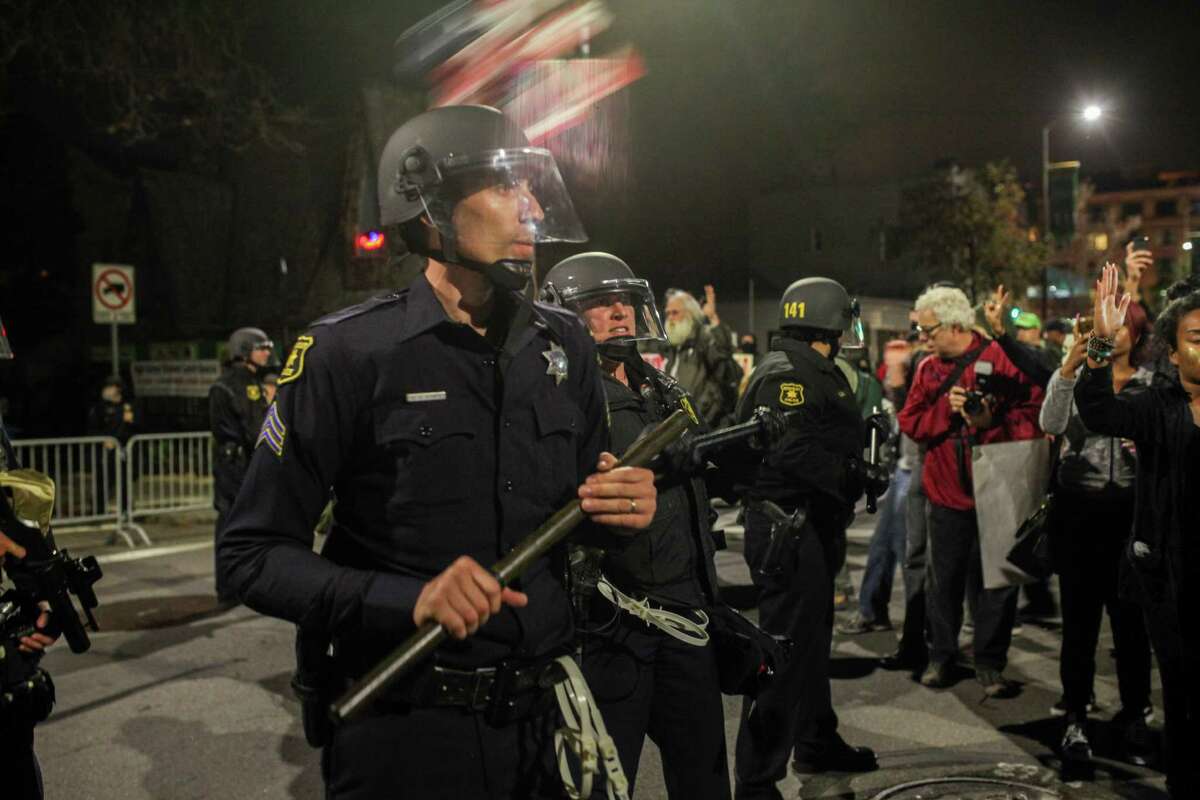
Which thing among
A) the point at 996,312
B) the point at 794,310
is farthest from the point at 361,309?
the point at 996,312

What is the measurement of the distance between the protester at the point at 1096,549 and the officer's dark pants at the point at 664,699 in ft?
7.90

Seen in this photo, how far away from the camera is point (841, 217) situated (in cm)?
4750

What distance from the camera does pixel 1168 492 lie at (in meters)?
3.64

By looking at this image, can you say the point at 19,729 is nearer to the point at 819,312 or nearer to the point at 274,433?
the point at 274,433

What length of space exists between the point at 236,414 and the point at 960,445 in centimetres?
582

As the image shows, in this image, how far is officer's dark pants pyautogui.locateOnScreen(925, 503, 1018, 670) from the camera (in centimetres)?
578

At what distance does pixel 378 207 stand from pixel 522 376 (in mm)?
606

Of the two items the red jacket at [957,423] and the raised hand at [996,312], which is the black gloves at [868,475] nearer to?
the red jacket at [957,423]

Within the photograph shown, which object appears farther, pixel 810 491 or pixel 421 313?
pixel 810 491

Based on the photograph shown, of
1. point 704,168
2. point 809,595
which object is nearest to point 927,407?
point 809,595

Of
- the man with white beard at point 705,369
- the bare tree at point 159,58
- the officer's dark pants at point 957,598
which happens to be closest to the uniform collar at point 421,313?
the officer's dark pants at point 957,598

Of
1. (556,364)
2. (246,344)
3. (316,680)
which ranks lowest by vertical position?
(316,680)

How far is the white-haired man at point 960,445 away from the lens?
5805mm

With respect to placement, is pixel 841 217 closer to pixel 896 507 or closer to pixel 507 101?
pixel 507 101
